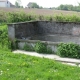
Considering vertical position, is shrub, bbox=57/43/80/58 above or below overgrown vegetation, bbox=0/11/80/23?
below

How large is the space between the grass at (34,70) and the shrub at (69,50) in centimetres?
140

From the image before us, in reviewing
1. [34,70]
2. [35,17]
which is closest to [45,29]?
[35,17]

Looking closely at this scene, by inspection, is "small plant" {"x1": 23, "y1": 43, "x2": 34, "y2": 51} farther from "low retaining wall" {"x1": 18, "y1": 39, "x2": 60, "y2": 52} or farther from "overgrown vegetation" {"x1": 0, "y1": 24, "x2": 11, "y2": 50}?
"overgrown vegetation" {"x1": 0, "y1": 24, "x2": 11, "y2": 50}

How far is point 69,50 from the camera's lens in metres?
7.89

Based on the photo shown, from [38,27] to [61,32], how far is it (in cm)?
147

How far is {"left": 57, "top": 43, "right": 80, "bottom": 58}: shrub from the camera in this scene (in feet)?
25.5

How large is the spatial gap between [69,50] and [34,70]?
255cm

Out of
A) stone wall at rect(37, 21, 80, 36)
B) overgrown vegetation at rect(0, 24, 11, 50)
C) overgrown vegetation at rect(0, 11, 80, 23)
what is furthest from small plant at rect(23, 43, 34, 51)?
overgrown vegetation at rect(0, 11, 80, 23)

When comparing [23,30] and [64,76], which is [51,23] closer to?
[23,30]

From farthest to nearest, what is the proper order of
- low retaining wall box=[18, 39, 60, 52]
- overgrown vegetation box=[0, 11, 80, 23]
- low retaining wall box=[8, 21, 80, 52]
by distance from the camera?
1. overgrown vegetation box=[0, 11, 80, 23]
2. low retaining wall box=[8, 21, 80, 52]
3. low retaining wall box=[18, 39, 60, 52]

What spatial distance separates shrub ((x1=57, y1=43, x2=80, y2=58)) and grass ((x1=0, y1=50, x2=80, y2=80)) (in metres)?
1.40

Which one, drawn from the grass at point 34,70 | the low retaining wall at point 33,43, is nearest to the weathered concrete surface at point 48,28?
the low retaining wall at point 33,43

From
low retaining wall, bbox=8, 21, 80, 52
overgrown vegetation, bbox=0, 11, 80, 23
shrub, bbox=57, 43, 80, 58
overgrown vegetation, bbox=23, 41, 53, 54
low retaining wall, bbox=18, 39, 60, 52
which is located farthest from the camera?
overgrown vegetation, bbox=0, 11, 80, 23

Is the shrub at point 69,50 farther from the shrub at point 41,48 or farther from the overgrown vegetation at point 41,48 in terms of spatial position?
the shrub at point 41,48
